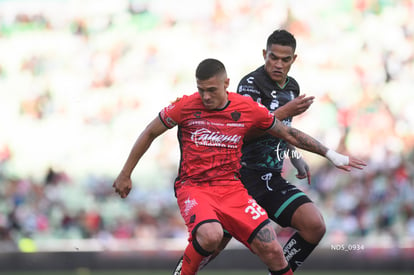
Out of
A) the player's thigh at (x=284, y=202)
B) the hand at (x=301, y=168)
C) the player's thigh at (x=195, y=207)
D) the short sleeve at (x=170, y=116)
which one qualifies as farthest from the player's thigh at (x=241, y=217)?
the hand at (x=301, y=168)

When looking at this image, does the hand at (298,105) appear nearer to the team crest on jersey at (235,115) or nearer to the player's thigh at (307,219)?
the team crest on jersey at (235,115)

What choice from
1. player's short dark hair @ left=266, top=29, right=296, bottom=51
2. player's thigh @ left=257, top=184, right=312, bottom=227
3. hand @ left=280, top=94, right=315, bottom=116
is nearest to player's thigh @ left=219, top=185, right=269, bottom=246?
→ player's thigh @ left=257, top=184, right=312, bottom=227

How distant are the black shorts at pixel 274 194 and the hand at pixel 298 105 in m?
0.73

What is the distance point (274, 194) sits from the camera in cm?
704

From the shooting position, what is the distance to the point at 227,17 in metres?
17.1

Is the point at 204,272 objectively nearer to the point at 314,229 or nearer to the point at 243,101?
the point at 314,229

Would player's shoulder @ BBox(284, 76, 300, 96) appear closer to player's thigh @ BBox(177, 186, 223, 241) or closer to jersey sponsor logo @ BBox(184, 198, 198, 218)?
player's thigh @ BBox(177, 186, 223, 241)

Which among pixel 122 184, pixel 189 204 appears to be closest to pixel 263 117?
pixel 189 204

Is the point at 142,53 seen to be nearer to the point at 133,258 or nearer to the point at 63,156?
the point at 63,156

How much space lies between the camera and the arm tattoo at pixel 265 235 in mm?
6172

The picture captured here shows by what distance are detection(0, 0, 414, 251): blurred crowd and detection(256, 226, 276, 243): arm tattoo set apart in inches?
239

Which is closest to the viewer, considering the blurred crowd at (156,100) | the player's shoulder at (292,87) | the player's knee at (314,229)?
the player's knee at (314,229)

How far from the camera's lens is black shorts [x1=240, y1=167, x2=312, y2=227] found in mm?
6918

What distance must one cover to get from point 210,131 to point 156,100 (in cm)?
1010
